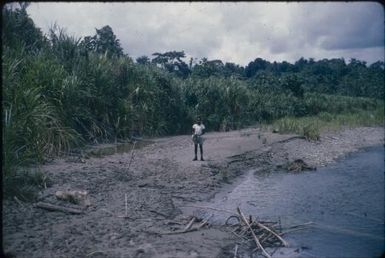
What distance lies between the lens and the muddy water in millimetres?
7066

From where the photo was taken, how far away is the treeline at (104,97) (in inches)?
357

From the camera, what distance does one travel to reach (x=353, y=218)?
852 centimetres

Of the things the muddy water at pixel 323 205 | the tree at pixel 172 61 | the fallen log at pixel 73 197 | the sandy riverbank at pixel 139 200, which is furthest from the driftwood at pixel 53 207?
the tree at pixel 172 61

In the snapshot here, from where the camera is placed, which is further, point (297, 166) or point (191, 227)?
point (297, 166)

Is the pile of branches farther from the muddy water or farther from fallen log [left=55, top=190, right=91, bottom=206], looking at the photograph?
fallen log [left=55, top=190, right=91, bottom=206]

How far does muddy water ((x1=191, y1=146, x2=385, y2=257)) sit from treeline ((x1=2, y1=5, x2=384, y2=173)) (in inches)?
181

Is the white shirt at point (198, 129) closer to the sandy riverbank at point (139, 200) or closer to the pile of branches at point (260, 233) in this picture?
the sandy riverbank at point (139, 200)

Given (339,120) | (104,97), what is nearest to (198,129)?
(104,97)

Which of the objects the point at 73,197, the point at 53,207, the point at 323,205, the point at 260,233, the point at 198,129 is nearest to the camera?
the point at 53,207

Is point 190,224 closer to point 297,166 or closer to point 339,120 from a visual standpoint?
point 297,166

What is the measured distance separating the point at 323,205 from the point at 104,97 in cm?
934

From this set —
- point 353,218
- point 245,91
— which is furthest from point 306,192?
point 245,91

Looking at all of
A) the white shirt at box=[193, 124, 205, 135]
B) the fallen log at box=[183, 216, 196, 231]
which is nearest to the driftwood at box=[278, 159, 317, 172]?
the white shirt at box=[193, 124, 205, 135]

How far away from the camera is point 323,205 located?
9.45m
